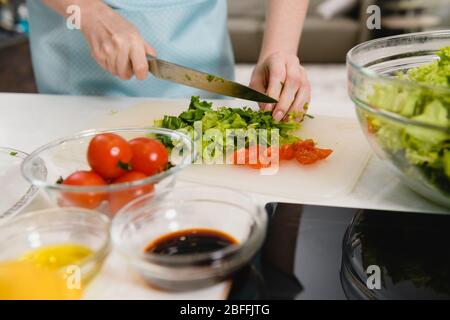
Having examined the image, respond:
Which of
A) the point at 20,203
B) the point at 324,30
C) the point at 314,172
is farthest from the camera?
the point at 324,30

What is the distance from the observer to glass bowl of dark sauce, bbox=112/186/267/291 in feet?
2.11

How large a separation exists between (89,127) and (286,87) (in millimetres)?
473

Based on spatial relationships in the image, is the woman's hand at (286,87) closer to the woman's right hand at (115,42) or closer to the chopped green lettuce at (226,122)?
the chopped green lettuce at (226,122)

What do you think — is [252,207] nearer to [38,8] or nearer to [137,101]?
[137,101]

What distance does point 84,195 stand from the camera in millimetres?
773

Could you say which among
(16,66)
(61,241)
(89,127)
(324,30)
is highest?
(61,241)

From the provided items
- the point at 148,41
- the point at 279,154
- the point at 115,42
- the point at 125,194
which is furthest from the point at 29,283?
the point at 148,41

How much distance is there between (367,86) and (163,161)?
35 cm

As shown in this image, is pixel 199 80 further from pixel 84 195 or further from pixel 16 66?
pixel 16 66

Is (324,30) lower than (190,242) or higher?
lower

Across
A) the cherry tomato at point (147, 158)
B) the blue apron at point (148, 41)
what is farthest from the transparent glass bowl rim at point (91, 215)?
the blue apron at point (148, 41)

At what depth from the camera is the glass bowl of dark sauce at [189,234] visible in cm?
64

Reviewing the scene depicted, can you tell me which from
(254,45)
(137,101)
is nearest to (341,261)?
(137,101)

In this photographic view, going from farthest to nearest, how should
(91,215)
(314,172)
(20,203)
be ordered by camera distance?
(314,172) → (20,203) → (91,215)
